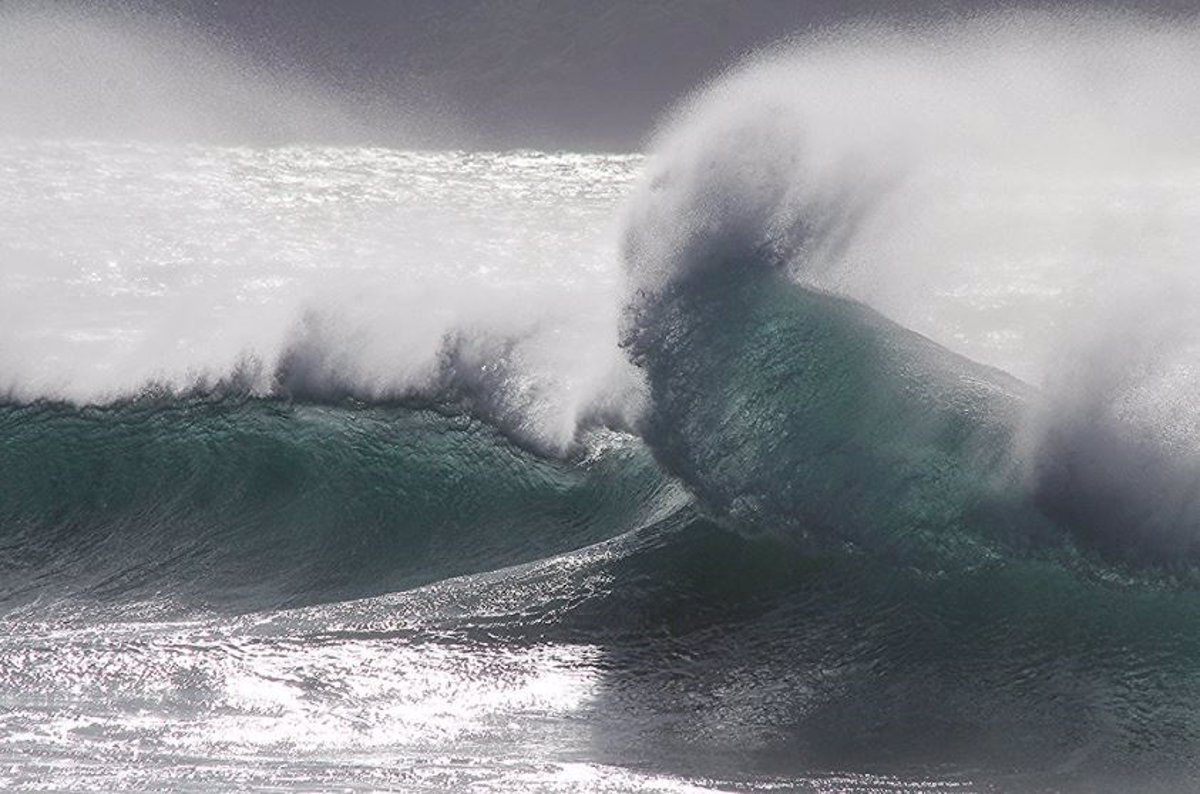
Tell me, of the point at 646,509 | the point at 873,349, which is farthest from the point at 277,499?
the point at 873,349

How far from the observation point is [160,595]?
1001cm

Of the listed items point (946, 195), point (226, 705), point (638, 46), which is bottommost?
point (226, 705)

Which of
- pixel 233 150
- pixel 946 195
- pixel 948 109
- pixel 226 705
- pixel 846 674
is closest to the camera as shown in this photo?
pixel 226 705

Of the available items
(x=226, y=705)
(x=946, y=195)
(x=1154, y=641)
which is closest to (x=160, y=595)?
(x=226, y=705)

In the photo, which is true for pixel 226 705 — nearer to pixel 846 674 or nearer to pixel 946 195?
pixel 846 674

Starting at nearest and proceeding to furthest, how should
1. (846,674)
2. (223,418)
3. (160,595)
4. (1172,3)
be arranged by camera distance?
(846,674), (160,595), (223,418), (1172,3)

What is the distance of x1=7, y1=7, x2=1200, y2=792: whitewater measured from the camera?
7.91 m

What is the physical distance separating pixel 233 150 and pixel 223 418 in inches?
559

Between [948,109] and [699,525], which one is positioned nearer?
[699,525]

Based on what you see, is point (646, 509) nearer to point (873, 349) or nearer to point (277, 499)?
point (873, 349)

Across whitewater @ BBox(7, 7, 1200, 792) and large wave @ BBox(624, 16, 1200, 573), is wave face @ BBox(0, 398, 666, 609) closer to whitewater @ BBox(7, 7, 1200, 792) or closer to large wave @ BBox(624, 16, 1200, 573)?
whitewater @ BBox(7, 7, 1200, 792)

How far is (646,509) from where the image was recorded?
10484 mm

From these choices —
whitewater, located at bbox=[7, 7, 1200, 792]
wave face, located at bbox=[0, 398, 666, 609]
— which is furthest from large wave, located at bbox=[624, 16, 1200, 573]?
wave face, located at bbox=[0, 398, 666, 609]

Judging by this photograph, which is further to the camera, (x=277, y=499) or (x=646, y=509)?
(x=277, y=499)
